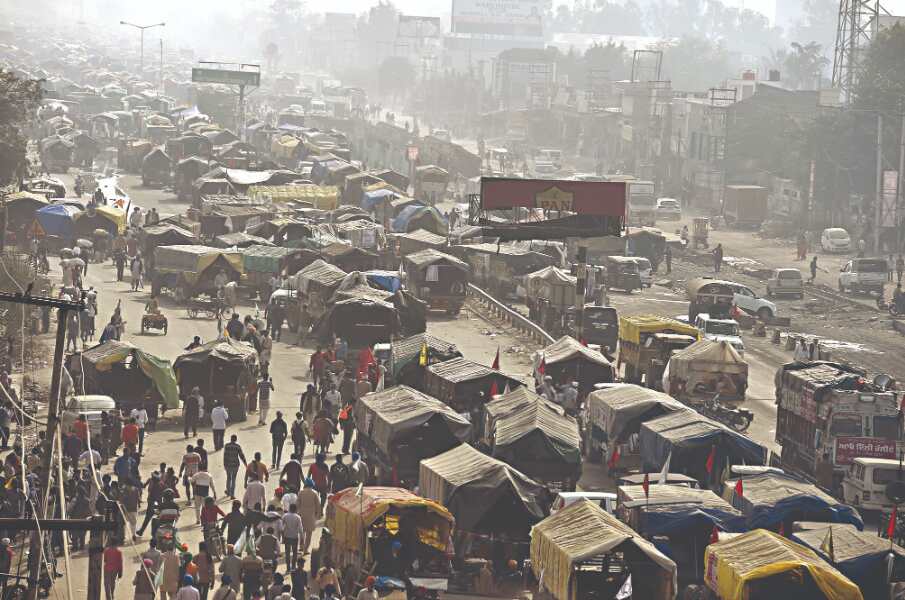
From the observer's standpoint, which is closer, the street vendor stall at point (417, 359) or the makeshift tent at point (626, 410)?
the makeshift tent at point (626, 410)

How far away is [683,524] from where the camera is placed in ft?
69.6

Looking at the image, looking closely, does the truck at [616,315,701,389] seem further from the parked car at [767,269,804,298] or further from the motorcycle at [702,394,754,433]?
the parked car at [767,269,804,298]

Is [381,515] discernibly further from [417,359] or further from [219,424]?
[417,359]

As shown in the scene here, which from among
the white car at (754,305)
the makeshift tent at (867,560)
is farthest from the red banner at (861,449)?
the white car at (754,305)

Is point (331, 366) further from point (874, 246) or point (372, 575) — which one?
point (874, 246)

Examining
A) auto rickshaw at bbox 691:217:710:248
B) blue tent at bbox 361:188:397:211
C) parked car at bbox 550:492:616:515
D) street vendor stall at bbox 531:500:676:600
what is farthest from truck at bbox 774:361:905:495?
auto rickshaw at bbox 691:217:710:248

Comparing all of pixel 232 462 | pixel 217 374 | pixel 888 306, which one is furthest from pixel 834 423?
pixel 888 306

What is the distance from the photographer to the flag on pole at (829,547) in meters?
20.3

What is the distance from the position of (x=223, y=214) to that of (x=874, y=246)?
94.3 ft

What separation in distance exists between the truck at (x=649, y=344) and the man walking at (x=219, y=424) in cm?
1017

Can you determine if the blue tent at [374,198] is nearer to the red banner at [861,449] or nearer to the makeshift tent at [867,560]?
the red banner at [861,449]

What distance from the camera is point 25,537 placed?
22453mm

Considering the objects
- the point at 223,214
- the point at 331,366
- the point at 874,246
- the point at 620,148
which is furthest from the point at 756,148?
the point at 331,366

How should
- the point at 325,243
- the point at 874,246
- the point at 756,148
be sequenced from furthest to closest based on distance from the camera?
the point at 756,148, the point at 874,246, the point at 325,243
